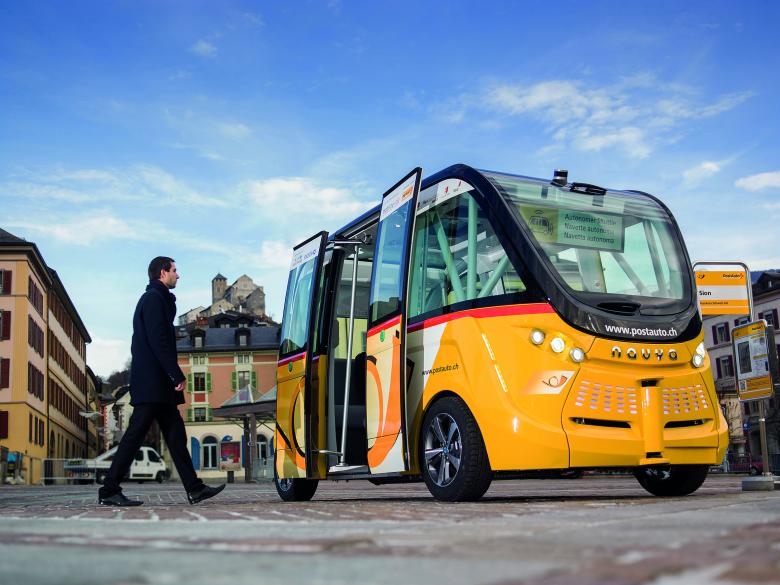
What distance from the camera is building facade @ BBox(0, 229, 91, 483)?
5319cm

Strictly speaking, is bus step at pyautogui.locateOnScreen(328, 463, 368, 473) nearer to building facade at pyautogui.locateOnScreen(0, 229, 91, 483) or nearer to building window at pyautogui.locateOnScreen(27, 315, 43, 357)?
building facade at pyautogui.locateOnScreen(0, 229, 91, 483)

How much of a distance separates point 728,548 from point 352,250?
839 cm

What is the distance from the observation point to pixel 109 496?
28.8 feet

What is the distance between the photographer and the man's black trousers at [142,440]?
8.64 metres

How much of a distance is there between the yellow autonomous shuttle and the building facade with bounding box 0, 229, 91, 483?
137 feet

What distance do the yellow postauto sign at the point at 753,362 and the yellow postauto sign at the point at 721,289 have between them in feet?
1.01

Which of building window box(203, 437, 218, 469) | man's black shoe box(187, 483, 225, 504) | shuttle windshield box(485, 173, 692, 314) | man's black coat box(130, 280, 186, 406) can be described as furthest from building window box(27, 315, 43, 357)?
shuttle windshield box(485, 173, 692, 314)

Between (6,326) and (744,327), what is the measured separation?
160 feet

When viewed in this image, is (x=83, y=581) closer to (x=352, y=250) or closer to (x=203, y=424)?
(x=352, y=250)

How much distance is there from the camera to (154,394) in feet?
28.6

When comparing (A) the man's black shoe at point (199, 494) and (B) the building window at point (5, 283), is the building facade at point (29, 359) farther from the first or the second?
(A) the man's black shoe at point (199, 494)

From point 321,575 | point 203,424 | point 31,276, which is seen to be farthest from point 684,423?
point 203,424

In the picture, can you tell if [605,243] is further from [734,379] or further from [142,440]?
[734,379]

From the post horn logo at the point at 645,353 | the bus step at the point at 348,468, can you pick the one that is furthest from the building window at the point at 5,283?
the post horn logo at the point at 645,353
